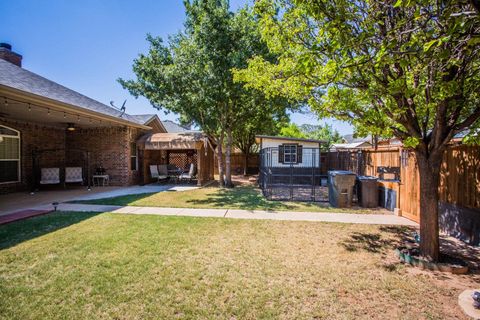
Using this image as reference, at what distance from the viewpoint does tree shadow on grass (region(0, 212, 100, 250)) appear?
4621mm

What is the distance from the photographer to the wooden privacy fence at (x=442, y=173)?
14.9 feet

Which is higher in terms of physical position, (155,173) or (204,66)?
(204,66)

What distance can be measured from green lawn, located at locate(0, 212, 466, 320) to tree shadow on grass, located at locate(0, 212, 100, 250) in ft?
0.20

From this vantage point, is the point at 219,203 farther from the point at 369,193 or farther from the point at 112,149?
the point at 112,149

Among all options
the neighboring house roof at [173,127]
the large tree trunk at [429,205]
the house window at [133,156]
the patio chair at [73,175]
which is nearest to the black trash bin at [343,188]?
the large tree trunk at [429,205]

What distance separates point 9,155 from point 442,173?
16189 millimetres

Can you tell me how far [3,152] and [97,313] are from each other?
12034 mm

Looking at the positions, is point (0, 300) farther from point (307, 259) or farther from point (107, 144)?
point (107, 144)

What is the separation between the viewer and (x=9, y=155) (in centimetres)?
1047

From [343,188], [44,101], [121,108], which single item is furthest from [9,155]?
[343,188]

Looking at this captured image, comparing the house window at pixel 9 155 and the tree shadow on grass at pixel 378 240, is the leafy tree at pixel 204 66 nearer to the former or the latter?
the house window at pixel 9 155

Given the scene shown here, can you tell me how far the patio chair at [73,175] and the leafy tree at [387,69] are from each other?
1182 centimetres

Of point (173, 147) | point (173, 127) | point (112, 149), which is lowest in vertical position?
point (112, 149)

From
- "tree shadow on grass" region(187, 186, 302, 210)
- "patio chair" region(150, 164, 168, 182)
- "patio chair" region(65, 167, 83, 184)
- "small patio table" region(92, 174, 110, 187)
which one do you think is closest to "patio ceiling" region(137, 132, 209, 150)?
"patio chair" region(150, 164, 168, 182)
